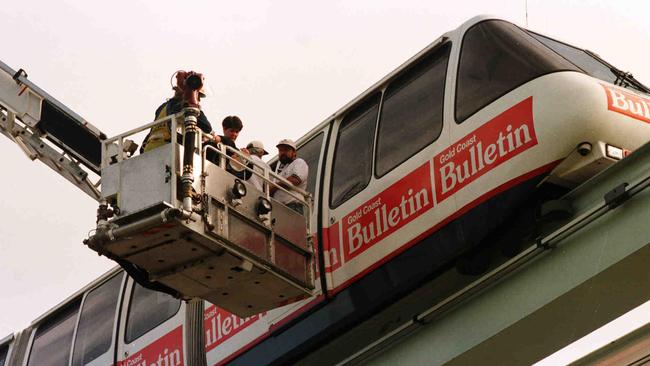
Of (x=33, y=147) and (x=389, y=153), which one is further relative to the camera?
(x=33, y=147)

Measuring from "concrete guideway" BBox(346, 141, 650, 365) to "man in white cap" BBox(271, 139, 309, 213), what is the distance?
1.80 m

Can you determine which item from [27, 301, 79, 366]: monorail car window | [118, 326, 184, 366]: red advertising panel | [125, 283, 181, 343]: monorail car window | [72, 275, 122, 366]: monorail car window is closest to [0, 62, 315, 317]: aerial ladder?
[118, 326, 184, 366]: red advertising panel

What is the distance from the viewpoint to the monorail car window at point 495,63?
1023 cm

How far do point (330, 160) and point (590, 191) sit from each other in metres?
2.75

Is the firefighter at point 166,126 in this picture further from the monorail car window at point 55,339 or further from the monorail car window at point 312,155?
the monorail car window at point 55,339

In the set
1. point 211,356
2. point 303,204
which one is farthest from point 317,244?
point 211,356

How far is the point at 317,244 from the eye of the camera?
11.3m

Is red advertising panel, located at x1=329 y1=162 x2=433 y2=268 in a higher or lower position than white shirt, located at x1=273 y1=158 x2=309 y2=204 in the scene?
lower

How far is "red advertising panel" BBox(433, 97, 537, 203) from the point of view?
9.89 m

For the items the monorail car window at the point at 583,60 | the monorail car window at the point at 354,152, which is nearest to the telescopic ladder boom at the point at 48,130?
the monorail car window at the point at 354,152

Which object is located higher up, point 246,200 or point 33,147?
point 33,147

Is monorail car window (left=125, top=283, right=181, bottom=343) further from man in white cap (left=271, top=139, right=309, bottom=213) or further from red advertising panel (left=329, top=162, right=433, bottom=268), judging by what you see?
red advertising panel (left=329, top=162, right=433, bottom=268)

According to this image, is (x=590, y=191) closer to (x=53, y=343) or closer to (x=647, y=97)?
(x=647, y=97)

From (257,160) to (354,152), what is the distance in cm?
84
